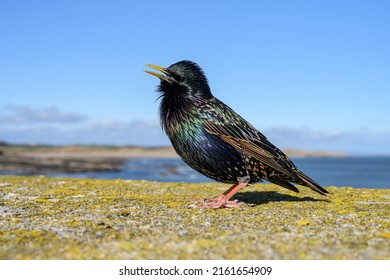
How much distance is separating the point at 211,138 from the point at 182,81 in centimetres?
118

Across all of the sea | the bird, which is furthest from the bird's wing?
the sea

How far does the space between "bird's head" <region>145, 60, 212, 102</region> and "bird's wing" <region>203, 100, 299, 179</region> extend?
0.46 meters

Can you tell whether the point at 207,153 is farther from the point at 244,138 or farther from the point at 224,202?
the point at 224,202

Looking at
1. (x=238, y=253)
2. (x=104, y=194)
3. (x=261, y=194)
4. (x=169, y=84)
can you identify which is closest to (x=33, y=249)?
(x=238, y=253)

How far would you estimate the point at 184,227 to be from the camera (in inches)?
221

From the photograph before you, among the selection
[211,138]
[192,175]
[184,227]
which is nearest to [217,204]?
[211,138]

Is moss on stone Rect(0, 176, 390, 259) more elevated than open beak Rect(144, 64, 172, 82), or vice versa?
open beak Rect(144, 64, 172, 82)

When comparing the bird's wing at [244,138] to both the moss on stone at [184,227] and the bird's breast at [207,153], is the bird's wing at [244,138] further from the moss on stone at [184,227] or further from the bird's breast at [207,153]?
the moss on stone at [184,227]

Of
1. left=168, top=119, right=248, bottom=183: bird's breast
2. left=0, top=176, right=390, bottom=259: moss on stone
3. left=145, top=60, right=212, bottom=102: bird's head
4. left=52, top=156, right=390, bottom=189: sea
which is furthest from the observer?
left=52, top=156, right=390, bottom=189: sea

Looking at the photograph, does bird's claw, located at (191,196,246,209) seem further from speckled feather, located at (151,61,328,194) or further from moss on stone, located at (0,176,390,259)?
speckled feather, located at (151,61,328,194)

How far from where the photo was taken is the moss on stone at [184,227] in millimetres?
4523

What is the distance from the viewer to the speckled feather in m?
7.11

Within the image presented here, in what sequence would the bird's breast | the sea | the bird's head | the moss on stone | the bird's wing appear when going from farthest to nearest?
1. the sea
2. the bird's head
3. the bird's wing
4. the bird's breast
5. the moss on stone

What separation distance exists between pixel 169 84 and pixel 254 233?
3313mm
